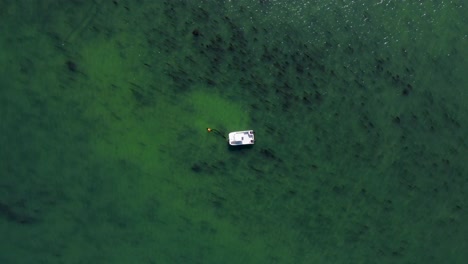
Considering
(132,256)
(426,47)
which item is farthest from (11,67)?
(426,47)

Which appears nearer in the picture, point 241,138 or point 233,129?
point 241,138

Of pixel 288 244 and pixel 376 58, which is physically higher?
pixel 376 58

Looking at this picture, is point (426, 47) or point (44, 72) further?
point (426, 47)

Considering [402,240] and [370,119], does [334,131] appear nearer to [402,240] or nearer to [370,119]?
[370,119]

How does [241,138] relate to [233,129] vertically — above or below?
below
